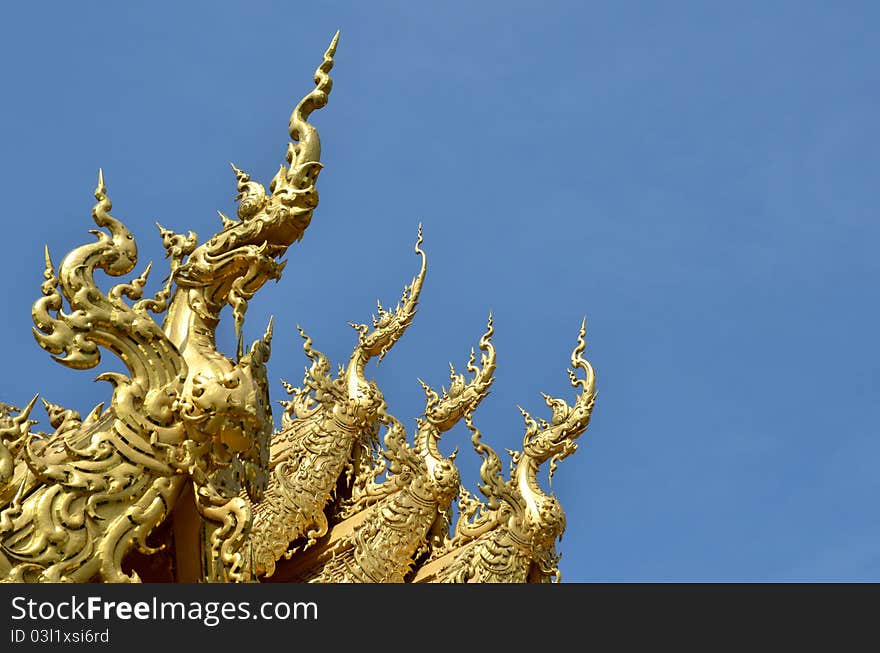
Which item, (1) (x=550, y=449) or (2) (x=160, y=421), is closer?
(2) (x=160, y=421)

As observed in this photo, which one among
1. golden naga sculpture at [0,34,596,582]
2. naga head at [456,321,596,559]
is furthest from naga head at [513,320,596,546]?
golden naga sculpture at [0,34,596,582]

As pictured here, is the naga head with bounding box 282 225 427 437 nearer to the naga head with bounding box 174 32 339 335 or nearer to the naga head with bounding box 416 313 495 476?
the naga head with bounding box 416 313 495 476

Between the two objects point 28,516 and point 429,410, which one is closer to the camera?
point 28,516

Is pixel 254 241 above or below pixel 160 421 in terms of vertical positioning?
above

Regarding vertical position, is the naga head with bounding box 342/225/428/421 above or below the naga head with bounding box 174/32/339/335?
above

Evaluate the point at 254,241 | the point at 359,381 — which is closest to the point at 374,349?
the point at 359,381

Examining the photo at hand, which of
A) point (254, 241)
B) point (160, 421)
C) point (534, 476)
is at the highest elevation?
point (534, 476)

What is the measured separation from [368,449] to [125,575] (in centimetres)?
1047

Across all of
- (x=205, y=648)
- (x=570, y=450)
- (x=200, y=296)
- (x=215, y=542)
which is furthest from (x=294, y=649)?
(x=570, y=450)

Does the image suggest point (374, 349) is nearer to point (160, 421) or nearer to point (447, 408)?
point (447, 408)

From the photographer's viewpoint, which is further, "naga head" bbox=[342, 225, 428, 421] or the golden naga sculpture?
"naga head" bbox=[342, 225, 428, 421]

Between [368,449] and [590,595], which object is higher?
[368,449]

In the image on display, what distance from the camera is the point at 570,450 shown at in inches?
605

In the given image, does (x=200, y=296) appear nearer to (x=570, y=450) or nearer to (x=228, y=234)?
(x=228, y=234)
